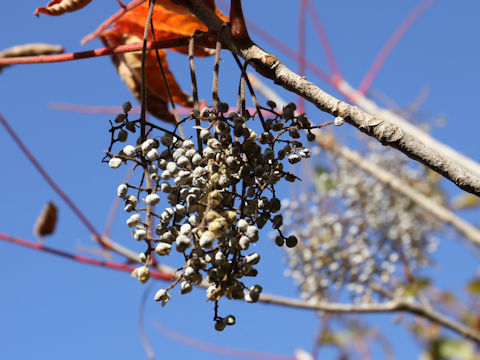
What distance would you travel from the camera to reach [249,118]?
60 cm

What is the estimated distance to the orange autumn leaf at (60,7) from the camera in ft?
2.68

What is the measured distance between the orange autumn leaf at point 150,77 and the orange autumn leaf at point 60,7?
18 cm

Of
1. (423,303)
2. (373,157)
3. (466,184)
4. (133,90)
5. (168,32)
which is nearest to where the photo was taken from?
(466,184)

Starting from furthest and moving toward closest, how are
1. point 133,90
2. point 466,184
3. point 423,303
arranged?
point 423,303 < point 133,90 < point 466,184

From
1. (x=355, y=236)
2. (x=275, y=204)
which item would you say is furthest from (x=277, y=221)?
(x=355, y=236)

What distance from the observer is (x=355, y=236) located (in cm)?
219

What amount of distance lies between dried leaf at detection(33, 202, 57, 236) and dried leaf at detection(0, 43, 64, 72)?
1.28 feet

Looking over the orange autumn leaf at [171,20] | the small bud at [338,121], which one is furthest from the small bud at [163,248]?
the orange autumn leaf at [171,20]

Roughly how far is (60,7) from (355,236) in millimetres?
1628

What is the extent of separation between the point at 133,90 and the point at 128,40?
103 mm

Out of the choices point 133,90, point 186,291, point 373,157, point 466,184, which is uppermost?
point 373,157

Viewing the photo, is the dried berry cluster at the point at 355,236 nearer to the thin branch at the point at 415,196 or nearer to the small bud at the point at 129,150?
the thin branch at the point at 415,196

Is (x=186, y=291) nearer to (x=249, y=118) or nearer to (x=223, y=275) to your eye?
(x=223, y=275)

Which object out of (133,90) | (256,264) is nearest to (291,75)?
(256,264)
